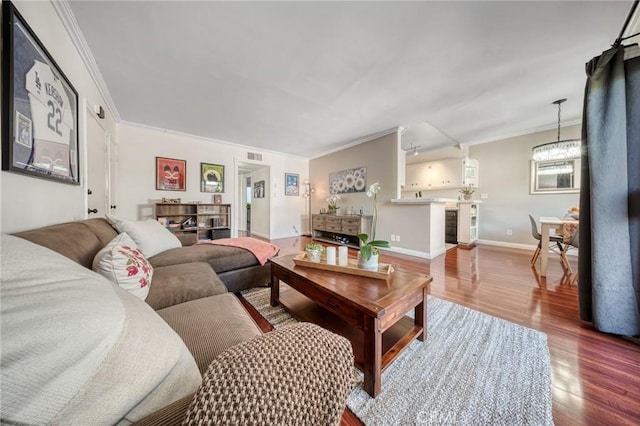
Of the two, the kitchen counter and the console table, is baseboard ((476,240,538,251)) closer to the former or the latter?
the kitchen counter

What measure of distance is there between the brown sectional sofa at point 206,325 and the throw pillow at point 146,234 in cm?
8

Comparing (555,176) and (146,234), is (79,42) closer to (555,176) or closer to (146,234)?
(146,234)

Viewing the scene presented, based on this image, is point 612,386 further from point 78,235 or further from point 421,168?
point 421,168

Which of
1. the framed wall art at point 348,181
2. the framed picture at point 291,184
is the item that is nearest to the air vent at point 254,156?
the framed picture at point 291,184

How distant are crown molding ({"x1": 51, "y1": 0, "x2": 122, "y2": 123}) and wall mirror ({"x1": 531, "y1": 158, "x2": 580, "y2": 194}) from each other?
6537 mm

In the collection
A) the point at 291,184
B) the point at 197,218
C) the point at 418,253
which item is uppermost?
the point at 291,184

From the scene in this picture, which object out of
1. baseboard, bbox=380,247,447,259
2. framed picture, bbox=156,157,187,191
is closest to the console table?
baseboard, bbox=380,247,447,259

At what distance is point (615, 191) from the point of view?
145 centimetres

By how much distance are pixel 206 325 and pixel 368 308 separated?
29.5 inches

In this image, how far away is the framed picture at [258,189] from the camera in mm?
5669

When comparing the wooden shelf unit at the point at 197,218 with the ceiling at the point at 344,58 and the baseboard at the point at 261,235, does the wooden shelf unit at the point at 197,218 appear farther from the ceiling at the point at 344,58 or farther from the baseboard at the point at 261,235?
the ceiling at the point at 344,58

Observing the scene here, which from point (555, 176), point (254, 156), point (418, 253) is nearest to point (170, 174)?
point (254, 156)

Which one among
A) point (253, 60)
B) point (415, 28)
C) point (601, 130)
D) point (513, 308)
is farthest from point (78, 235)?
point (601, 130)

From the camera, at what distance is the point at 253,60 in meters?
2.09
